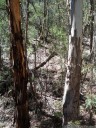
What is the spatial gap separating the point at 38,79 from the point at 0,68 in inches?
102

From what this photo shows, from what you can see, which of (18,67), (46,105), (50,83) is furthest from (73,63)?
(50,83)

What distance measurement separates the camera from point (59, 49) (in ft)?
33.2

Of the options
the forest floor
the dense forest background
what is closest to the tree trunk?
the dense forest background

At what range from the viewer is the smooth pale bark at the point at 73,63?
23.4 ft

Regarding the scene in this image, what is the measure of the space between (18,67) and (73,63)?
5.17 ft

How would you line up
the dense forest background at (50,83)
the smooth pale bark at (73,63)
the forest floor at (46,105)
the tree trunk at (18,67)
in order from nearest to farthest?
the tree trunk at (18,67)
the smooth pale bark at (73,63)
the dense forest background at (50,83)
the forest floor at (46,105)

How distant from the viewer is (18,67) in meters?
6.98

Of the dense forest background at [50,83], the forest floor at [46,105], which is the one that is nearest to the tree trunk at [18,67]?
the dense forest background at [50,83]

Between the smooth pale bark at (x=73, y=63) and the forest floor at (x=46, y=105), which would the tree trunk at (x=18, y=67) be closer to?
the smooth pale bark at (x=73, y=63)

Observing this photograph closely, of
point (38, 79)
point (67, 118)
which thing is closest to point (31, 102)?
point (38, 79)

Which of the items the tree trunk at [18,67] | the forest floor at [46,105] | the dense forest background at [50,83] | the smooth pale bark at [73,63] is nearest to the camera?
the tree trunk at [18,67]

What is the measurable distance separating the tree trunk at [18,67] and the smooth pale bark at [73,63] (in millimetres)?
1226

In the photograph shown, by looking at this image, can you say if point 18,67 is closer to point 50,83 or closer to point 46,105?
point 46,105

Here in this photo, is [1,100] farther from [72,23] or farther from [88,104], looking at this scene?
[72,23]
